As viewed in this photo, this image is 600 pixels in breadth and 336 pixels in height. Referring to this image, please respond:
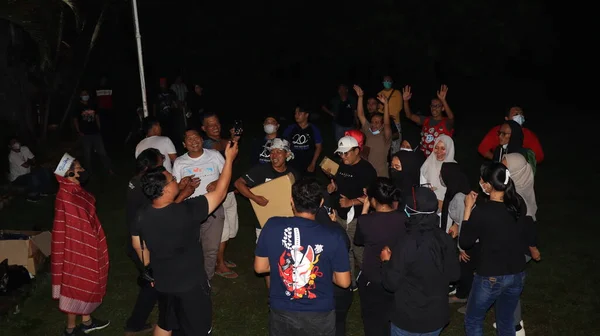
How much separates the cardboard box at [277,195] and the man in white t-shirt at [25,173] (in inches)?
263

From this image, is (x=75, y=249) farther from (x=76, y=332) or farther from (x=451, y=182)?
(x=451, y=182)

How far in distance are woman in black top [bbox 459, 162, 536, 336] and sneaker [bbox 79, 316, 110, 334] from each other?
3.95 meters

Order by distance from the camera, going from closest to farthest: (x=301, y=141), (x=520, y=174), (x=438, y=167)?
(x=520, y=174)
(x=438, y=167)
(x=301, y=141)

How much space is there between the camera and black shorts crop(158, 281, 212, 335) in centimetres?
468

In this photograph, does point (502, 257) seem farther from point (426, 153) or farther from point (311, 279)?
point (426, 153)

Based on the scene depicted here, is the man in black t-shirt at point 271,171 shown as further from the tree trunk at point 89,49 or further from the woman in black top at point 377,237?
the tree trunk at point 89,49

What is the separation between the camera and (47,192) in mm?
11055

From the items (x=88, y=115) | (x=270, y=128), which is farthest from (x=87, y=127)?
(x=270, y=128)

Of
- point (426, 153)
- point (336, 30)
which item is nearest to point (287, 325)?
point (426, 153)

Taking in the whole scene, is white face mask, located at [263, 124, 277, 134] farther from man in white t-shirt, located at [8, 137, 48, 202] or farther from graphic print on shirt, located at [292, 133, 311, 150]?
man in white t-shirt, located at [8, 137, 48, 202]

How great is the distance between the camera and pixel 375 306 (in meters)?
4.91

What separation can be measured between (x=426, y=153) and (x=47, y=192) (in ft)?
24.3

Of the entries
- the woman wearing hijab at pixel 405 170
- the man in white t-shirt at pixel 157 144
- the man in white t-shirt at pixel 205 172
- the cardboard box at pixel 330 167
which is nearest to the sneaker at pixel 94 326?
the man in white t-shirt at pixel 205 172

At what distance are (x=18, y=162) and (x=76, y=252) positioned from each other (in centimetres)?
631
